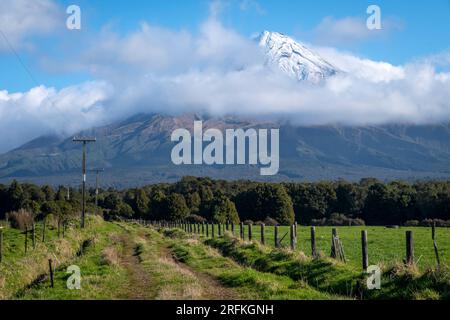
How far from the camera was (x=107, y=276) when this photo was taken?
17375mm

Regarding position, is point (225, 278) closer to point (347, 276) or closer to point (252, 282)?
point (252, 282)

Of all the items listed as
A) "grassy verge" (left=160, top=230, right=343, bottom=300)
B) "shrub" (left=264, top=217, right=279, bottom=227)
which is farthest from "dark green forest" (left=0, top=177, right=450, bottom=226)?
"grassy verge" (left=160, top=230, right=343, bottom=300)

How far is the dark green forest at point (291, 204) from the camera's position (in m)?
85.2

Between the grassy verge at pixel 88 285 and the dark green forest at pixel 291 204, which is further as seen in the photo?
the dark green forest at pixel 291 204

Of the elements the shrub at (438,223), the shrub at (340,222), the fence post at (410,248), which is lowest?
the shrub at (340,222)

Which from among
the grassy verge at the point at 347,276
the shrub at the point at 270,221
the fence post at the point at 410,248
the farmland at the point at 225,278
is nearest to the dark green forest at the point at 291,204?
the shrub at the point at 270,221

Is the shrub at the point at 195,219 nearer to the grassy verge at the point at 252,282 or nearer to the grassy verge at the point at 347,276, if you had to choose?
the grassy verge at the point at 252,282

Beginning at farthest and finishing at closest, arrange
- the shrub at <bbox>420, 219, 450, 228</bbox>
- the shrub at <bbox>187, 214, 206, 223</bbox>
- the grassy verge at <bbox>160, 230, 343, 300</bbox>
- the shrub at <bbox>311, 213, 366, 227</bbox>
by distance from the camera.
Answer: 1. the shrub at <bbox>187, 214, 206, 223</bbox>
2. the shrub at <bbox>311, 213, 366, 227</bbox>
3. the shrub at <bbox>420, 219, 450, 228</bbox>
4. the grassy verge at <bbox>160, 230, 343, 300</bbox>

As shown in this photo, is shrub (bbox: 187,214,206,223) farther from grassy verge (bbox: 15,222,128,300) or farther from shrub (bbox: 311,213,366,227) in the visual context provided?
grassy verge (bbox: 15,222,128,300)

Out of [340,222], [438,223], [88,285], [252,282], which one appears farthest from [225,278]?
[340,222]

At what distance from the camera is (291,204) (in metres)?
93.4

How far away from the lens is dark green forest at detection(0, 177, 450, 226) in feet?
279

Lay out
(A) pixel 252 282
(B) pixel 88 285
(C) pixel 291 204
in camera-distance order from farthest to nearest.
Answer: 1. (C) pixel 291 204
2. (A) pixel 252 282
3. (B) pixel 88 285
